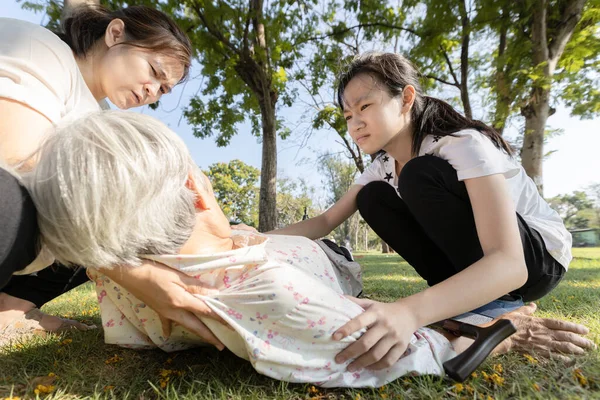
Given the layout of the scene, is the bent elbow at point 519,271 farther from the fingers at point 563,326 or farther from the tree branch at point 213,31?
the tree branch at point 213,31

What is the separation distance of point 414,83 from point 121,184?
165 centimetres

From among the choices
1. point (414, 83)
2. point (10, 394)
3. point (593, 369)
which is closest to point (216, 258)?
point (10, 394)

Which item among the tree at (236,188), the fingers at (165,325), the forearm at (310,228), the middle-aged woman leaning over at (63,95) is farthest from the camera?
the tree at (236,188)

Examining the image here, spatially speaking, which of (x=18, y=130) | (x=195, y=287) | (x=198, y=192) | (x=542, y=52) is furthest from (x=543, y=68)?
(x=18, y=130)

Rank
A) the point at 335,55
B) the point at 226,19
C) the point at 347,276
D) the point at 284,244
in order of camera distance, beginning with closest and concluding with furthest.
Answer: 1. the point at 284,244
2. the point at 347,276
3. the point at 226,19
4. the point at 335,55

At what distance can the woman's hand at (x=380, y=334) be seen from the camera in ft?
3.77

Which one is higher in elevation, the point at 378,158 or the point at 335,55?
the point at 335,55

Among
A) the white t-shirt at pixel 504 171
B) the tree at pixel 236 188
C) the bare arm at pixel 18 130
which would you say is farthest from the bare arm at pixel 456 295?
the tree at pixel 236 188

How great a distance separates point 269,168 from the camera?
21.8ft

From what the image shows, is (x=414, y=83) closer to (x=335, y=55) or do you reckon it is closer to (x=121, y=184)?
(x=121, y=184)

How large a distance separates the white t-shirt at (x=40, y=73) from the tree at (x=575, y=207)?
65187 mm

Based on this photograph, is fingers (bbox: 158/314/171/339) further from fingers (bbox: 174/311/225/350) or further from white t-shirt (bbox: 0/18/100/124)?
white t-shirt (bbox: 0/18/100/124)

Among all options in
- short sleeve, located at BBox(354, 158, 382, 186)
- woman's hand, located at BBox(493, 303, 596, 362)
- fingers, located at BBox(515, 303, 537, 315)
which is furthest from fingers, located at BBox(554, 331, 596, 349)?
short sleeve, located at BBox(354, 158, 382, 186)

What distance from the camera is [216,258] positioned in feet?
3.94
